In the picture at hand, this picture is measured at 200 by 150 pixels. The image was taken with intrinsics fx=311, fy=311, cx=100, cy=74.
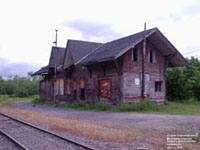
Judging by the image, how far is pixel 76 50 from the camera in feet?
93.8

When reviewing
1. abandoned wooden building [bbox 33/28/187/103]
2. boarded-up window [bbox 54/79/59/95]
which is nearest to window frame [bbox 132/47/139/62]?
abandoned wooden building [bbox 33/28/187/103]

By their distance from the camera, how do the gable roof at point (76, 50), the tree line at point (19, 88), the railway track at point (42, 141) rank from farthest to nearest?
1. the tree line at point (19, 88)
2. the gable roof at point (76, 50)
3. the railway track at point (42, 141)

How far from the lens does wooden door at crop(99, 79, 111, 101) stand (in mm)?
23327

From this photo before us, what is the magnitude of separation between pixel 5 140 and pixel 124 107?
11659mm

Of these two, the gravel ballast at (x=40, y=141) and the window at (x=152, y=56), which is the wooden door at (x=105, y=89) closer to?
the window at (x=152, y=56)

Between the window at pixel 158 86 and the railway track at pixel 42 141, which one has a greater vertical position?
the window at pixel 158 86

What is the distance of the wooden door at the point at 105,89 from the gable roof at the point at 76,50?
4075mm

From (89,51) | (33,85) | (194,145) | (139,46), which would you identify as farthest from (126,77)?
(33,85)

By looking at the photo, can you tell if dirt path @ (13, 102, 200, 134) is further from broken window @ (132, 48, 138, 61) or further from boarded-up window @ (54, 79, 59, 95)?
boarded-up window @ (54, 79, 59, 95)

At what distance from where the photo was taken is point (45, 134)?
10.5 meters

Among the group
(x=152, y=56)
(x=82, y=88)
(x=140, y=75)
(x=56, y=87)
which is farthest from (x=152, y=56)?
(x=56, y=87)

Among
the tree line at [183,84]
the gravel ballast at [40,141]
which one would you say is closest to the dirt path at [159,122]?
the gravel ballast at [40,141]

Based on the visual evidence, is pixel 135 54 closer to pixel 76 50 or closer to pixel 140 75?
pixel 140 75

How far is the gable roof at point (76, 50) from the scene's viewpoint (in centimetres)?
2773
